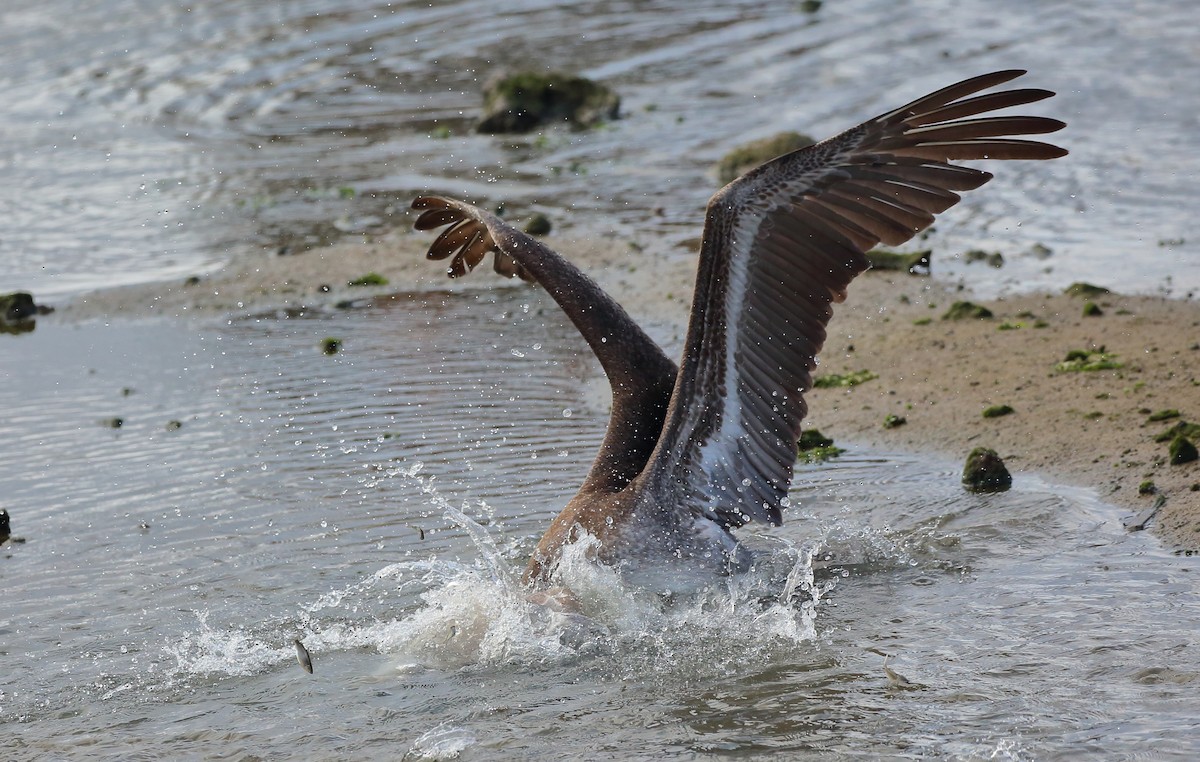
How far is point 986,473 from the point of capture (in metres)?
6.57

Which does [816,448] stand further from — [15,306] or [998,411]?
[15,306]

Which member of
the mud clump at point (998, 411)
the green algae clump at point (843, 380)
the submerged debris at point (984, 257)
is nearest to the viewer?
the mud clump at point (998, 411)

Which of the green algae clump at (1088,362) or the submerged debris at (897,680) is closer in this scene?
the submerged debris at (897,680)

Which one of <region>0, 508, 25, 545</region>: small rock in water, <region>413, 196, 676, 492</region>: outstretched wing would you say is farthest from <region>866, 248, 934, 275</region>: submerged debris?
<region>0, 508, 25, 545</region>: small rock in water

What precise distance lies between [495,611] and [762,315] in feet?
4.99

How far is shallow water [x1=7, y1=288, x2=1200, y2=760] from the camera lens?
4.75 metres

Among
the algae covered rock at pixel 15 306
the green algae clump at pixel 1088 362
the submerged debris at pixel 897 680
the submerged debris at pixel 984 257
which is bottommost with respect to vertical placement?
the submerged debris at pixel 897 680

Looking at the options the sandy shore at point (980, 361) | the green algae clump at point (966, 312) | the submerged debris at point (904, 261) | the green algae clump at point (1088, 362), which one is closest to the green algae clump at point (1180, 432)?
the sandy shore at point (980, 361)

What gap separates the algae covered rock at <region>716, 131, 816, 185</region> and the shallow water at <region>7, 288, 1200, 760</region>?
4.74 metres

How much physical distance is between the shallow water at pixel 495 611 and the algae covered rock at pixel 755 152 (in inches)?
187

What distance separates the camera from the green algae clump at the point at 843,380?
8258 millimetres

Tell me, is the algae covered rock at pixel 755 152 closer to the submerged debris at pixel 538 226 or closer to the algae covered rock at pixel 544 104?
the submerged debris at pixel 538 226

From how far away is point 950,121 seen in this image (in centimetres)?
536

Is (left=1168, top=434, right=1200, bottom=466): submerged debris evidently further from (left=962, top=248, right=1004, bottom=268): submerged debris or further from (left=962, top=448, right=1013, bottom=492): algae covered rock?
(left=962, top=248, right=1004, bottom=268): submerged debris
